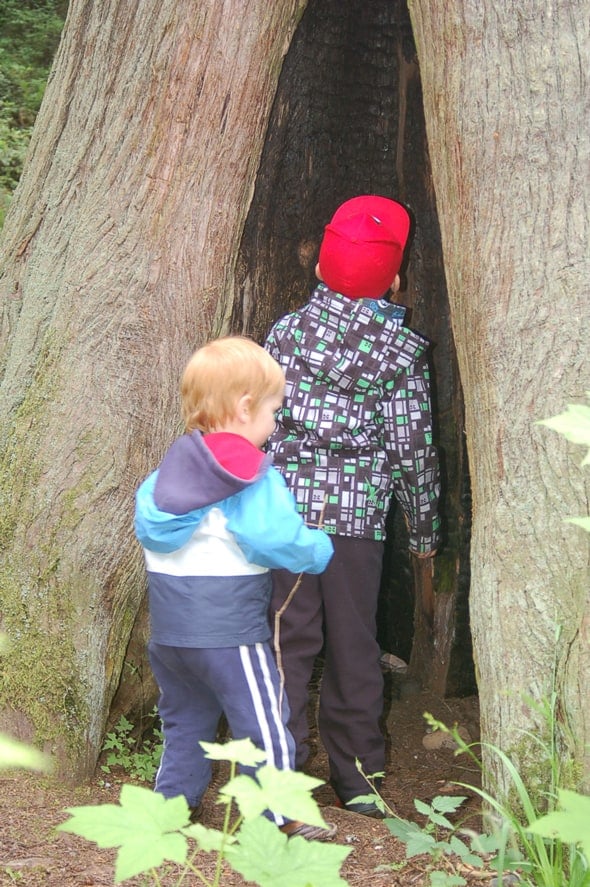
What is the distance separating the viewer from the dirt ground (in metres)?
2.75

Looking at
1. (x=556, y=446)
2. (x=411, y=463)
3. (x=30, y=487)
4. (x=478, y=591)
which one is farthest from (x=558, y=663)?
(x=30, y=487)

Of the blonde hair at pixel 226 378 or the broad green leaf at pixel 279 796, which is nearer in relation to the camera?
the broad green leaf at pixel 279 796

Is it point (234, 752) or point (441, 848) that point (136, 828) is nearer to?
point (234, 752)

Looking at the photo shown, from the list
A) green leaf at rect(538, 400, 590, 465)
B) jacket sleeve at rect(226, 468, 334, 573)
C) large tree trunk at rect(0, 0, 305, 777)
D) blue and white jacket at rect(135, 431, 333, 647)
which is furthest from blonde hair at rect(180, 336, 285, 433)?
green leaf at rect(538, 400, 590, 465)

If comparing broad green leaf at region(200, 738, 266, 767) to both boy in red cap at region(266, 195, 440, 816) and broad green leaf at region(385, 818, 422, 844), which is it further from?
boy in red cap at region(266, 195, 440, 816)

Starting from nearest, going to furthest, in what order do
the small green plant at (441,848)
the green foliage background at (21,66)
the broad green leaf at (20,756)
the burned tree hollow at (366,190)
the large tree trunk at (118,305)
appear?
the small green plant at (441,848)
the broad green leaf at (20,756)
the large tree trunk at (118,305)
the burned tree hollow at (366,190)
the green foliage background at (21,66)

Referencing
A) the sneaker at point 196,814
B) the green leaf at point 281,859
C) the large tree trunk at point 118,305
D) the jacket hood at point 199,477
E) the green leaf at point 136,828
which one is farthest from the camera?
the large tree trunk at point 118,305

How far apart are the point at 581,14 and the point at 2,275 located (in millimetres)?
2422

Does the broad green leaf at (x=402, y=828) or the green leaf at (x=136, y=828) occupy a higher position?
the green leaf at (x=136, y=828)

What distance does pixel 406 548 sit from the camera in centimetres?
488

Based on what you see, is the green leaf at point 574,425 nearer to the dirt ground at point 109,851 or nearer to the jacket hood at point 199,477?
the jacket hood at point 199,477

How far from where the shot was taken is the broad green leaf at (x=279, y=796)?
1.75 meters

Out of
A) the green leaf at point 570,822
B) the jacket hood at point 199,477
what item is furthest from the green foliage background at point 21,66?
the green leaf at point 570,822

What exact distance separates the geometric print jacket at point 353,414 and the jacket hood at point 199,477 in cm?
78
